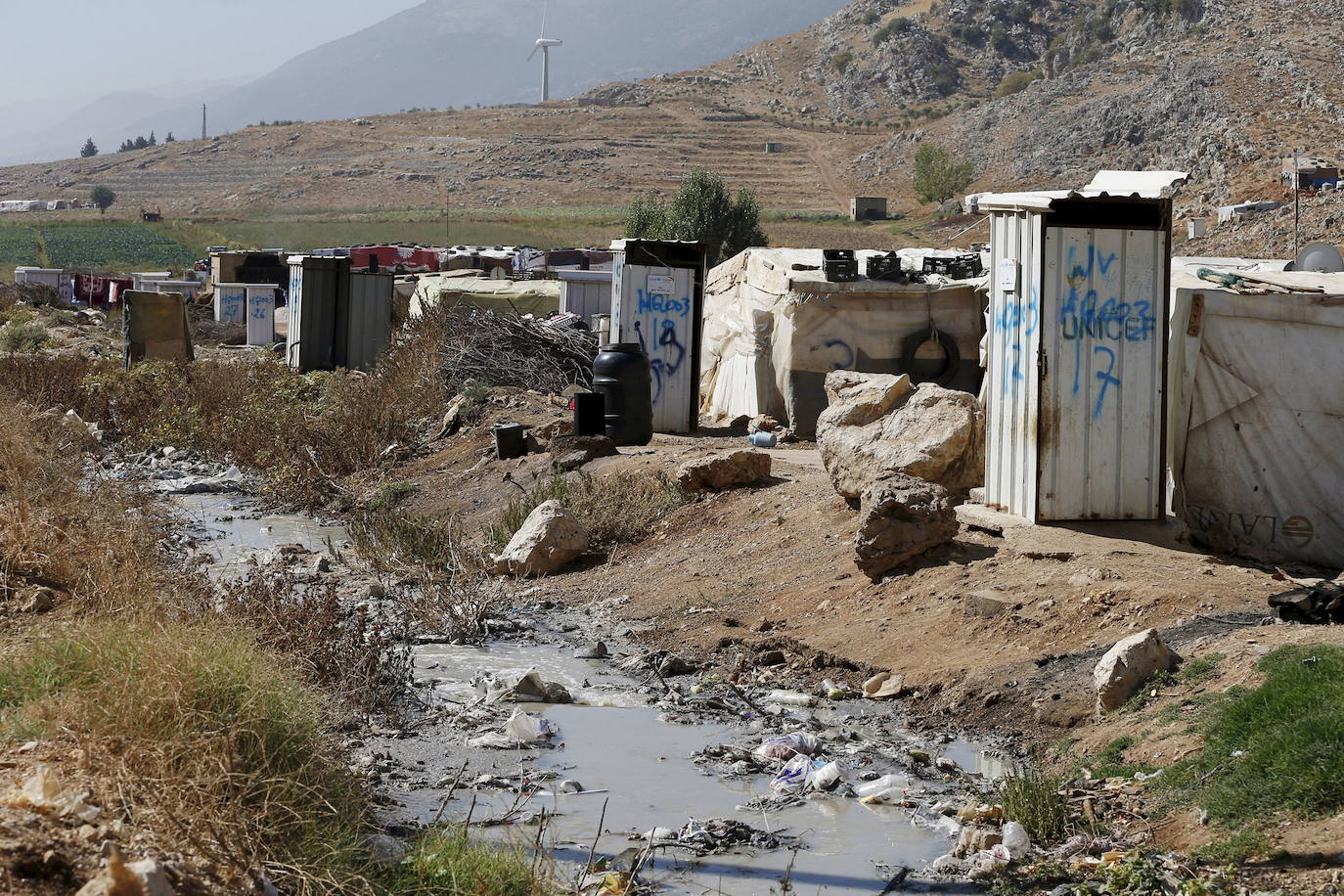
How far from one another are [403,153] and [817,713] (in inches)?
4311

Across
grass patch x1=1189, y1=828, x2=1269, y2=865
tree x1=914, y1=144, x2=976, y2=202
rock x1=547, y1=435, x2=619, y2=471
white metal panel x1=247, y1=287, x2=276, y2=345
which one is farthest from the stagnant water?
tree x1=914, y1=144, x2=976, y2=202

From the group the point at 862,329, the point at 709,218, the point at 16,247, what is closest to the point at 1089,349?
the point at 862,329

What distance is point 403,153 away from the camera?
4348 inches

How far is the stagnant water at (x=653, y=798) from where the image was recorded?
4457 mm

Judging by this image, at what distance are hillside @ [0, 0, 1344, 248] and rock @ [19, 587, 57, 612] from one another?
47.6 metres

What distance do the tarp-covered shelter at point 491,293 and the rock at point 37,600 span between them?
11.3 metres

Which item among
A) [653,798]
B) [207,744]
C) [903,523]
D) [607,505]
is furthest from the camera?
[607,505]

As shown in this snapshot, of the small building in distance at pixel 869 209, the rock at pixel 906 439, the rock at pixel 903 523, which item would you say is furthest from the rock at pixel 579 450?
the small building in distance at pixel 869 209

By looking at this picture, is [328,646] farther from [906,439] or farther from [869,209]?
[869,209]

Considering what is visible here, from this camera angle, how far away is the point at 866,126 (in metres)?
109

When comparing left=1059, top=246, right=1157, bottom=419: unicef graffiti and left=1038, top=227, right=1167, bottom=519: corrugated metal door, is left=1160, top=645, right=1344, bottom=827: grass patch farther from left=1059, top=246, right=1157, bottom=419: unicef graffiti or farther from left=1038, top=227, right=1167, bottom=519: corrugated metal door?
left=1059, top=246, right=1157, bottom=419: unicef graffiti

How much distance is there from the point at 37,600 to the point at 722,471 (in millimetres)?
4742

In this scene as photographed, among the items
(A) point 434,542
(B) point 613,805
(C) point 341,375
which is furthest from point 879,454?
(C) point 341,375

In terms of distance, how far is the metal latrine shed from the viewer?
7.59 meters
